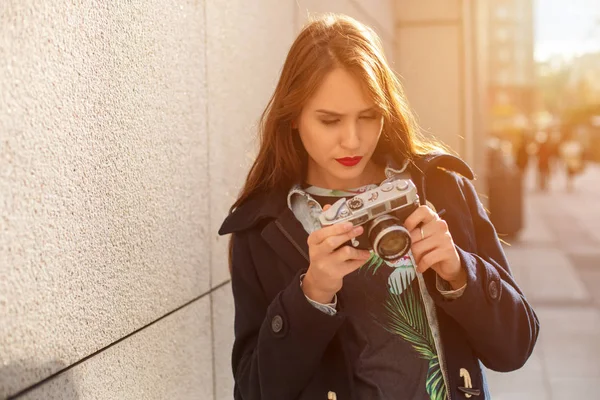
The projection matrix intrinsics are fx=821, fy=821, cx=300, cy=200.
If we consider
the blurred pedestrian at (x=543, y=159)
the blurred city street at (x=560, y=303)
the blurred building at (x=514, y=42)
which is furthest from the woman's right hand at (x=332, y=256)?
the blurred building at (x=514, y=42)

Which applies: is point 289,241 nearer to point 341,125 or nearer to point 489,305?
point 341,125

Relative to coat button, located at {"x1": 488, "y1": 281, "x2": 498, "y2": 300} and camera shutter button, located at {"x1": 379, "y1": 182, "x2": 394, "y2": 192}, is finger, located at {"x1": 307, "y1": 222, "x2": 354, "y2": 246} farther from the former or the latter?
coat button, located at {"x1": 488, "y1": 281, "x2": 498, "y2": 300}

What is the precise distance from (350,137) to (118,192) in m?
0.76

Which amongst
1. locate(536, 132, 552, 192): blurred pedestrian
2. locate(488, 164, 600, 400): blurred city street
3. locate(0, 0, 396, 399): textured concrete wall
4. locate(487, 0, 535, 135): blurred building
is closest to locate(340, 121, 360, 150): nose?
locate(0, 0, 396, 399): textured concrete wall

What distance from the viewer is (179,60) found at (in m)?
2.96

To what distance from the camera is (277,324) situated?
6.66ft

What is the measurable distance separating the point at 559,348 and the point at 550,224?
10.2 meters

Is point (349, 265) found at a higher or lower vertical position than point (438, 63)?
lower

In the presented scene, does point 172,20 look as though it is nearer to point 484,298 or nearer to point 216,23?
point 216,23

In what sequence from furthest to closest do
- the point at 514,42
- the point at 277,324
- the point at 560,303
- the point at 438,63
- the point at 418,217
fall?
the point at 514,42, the point at 438,63, the point at 560,303, the point at 277,324, the point at 418,217

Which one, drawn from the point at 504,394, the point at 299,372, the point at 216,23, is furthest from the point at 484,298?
the point at 504,394

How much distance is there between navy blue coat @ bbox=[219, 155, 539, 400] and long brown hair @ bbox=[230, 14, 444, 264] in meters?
0.08

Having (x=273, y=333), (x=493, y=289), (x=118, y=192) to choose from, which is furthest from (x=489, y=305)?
(x=118, y=192)

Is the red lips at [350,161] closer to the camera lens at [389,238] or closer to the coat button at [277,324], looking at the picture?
the camera lens at [389,238]
